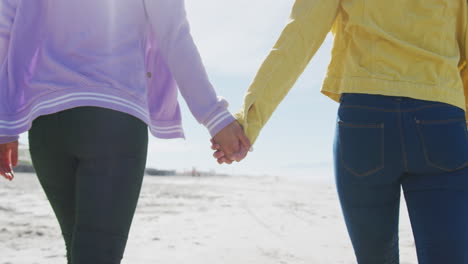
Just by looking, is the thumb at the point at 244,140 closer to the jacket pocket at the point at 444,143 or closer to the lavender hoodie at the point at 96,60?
the lavender hoodie at the point at 96,60

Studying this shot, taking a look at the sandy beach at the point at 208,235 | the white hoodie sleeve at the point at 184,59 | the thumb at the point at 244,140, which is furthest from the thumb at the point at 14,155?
the sandy beach at the point at 208,235

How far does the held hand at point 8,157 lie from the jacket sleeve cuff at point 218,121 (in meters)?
0.68

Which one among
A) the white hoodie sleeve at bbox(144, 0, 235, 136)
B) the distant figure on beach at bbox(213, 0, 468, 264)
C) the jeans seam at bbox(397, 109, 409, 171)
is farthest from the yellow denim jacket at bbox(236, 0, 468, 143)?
the white hoodie sleeve at bbox(144, 0, 235, 136)

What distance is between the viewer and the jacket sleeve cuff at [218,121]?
1729 mm

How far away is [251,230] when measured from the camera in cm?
525

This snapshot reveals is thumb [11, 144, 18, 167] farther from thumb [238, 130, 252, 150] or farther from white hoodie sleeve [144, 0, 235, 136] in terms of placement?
thumb [238, 130, 252, 150]

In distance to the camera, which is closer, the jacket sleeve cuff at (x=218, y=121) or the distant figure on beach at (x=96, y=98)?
the distant figure on beach at (x=96, y=98)

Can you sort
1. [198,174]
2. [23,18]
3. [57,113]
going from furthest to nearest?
[198,174] → [23,18] → [57,113]

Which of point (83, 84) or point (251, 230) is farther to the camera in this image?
point (251, 230)

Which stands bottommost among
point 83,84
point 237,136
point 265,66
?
point 237,136

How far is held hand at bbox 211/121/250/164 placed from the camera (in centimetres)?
178

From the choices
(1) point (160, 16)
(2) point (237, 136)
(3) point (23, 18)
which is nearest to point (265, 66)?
(2) point (237, 136)

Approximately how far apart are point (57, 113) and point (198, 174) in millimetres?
21850

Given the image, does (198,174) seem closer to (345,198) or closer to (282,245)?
(282,245)
